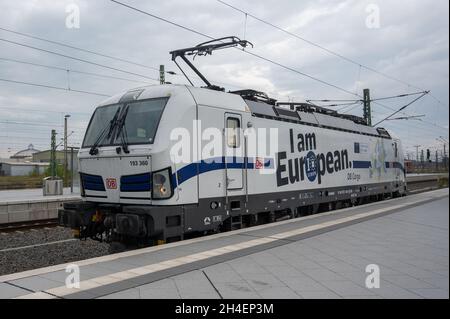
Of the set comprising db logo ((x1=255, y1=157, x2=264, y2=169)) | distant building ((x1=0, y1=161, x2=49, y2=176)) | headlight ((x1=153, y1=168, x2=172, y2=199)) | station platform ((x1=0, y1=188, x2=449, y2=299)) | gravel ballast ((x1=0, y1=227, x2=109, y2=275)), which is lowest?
gravel ballast ((x1=0, y1=227, x2=109, y2=275))

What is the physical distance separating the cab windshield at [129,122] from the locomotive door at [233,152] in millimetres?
1666

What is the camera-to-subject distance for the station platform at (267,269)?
479cm

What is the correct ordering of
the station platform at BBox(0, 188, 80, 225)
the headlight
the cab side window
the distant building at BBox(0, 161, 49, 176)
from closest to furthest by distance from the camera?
1. the headlight
2. the cab side window
3. the station platform at BBox(0, 188, 80, 225)
4. the distant building at BBox(0, 161, 49, 176)

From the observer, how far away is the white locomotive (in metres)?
7.59

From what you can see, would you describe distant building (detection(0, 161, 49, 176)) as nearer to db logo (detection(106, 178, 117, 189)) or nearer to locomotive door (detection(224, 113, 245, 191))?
db logo (detection(106, 178, 117, 189))

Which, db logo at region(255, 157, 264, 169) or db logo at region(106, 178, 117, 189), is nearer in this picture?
db logo at region(106, 178, 117, 189)

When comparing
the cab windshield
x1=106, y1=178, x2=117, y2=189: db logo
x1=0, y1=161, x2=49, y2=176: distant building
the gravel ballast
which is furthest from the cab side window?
x1=0, y1=161, x2=49, y2=176: distant building

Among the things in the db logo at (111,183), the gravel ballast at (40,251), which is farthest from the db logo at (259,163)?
the gravel ballast at (40,251)

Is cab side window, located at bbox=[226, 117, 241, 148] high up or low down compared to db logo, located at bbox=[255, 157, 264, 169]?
up

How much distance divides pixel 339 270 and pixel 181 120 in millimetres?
3888

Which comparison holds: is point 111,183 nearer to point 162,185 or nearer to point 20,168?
point 162,185

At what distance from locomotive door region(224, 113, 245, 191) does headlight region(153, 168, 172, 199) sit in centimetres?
164

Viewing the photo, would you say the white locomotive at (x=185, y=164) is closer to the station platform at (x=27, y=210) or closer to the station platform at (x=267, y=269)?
the station platform at (x=267, y=269)

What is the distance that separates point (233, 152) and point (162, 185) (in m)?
2.09
